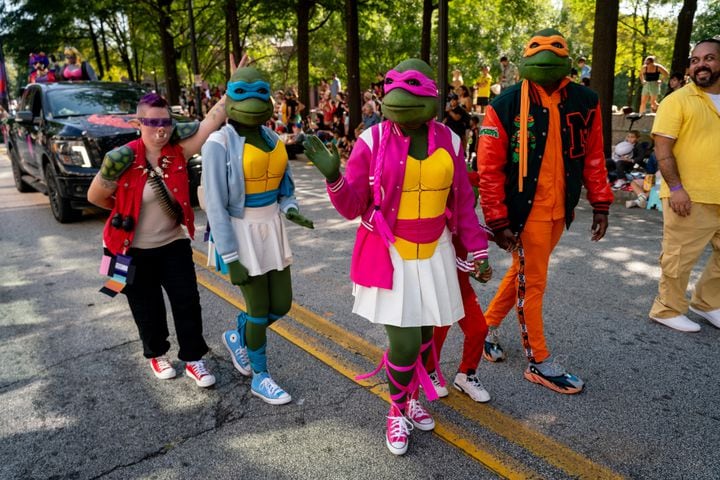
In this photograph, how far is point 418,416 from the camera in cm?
310

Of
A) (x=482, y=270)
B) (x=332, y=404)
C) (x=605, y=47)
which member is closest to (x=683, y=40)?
(x=605, y=47)

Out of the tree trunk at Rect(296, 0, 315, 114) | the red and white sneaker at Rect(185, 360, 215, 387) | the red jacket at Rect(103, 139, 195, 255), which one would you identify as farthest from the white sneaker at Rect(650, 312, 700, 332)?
the tree trunk at Rect(296, 0, 315, 114)

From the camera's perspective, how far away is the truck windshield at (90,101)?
841 cm

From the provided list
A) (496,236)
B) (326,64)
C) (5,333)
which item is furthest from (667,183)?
(326,64)

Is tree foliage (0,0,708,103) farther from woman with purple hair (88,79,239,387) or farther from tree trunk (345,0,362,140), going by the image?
woman with purple hair (88,79,239,387)

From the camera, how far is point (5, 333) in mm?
4500

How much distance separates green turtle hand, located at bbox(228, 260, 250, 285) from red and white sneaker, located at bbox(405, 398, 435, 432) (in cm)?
113

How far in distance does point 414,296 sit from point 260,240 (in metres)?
0.99

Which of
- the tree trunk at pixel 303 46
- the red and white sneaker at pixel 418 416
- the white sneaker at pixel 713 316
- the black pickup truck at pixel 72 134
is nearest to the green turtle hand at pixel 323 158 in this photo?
the red and white sneaker at pixel 418 416

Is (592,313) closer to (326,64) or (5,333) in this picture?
(5,333)

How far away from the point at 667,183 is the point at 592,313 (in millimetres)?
1158

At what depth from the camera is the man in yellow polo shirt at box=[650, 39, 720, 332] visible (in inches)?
157

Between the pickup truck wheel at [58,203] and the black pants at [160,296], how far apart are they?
16.9 feet

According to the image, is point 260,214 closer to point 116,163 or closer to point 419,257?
point 116,163
